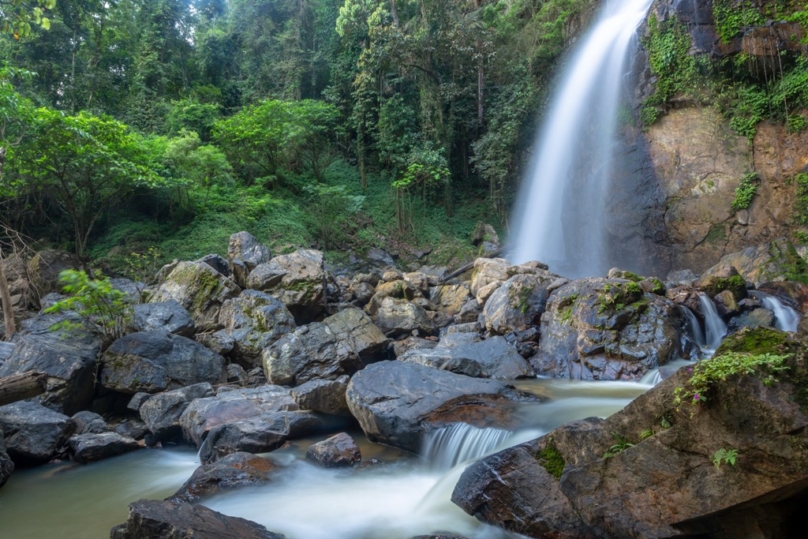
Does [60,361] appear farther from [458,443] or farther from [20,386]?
Result: [458,443]

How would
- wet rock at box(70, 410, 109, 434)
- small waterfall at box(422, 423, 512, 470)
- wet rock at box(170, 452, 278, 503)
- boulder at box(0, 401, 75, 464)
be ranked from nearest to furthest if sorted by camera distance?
1. wet rock at box(170, 452, 278, 503)
2. small waterfall at box(422, 423, 512, 470)
3. boulder at box(0, 401, 75, 464)
4. wet rock at box(70, 410, 109, 434)

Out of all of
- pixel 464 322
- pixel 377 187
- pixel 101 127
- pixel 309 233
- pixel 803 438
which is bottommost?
pixel 464 322

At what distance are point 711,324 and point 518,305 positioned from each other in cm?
363

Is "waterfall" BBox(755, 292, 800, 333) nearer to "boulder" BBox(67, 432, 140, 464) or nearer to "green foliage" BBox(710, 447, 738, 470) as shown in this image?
"green foliage" BBox(710, 447, 738, 470)

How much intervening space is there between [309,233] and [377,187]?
5432 millimetres

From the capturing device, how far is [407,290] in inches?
565

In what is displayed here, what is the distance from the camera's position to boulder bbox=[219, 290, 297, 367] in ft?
33.6

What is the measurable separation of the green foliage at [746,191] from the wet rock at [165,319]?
13986 mm

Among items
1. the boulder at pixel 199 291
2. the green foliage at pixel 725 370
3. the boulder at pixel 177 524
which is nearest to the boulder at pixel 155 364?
the boulder at pixel 199 291

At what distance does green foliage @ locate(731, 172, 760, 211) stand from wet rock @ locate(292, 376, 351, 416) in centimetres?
1247

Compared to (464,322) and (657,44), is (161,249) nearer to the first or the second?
(464,322)

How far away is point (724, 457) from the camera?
313cm

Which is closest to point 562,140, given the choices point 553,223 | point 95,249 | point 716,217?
point 553,223

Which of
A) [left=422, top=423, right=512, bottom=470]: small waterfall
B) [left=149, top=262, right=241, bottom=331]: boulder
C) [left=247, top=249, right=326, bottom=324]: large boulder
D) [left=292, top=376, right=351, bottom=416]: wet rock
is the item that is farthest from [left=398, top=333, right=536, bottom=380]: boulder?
[left=149, top=262, right=241, bottom=331]: boulder
